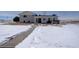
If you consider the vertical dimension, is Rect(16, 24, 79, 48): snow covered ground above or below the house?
below

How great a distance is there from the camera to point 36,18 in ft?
6.86

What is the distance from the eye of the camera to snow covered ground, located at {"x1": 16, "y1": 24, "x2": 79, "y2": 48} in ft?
6.63

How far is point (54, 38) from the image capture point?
203 cm

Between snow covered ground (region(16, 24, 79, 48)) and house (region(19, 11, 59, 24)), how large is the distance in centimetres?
7

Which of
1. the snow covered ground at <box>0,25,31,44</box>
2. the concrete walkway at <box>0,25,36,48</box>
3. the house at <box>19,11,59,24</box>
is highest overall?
the house at <box>19,11,59,24</box>

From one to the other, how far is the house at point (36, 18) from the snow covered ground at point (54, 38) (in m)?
0.07

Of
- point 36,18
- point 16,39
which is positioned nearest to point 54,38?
point 36,18

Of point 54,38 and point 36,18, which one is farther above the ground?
point 36,18

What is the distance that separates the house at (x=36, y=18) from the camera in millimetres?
2074

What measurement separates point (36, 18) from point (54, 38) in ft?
0.92

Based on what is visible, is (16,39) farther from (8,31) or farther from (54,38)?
(54,38)
